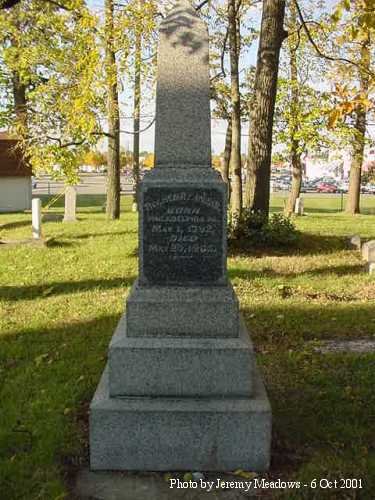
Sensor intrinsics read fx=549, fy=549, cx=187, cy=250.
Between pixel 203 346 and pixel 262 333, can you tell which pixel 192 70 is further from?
Result: pixel 262 333

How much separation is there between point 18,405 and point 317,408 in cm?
243

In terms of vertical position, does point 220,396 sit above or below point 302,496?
above

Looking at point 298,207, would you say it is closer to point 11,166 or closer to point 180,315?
point 11,166

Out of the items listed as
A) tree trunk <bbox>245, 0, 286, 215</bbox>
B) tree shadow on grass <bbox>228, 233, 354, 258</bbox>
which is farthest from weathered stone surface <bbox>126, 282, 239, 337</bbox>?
tree trunk <bbox>245, 0, 286, 215</bbox>

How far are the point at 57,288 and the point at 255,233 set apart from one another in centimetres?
444

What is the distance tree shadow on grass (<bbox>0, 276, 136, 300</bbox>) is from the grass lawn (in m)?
0.02

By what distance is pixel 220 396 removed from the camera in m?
3.79

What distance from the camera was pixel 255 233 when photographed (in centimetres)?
1130

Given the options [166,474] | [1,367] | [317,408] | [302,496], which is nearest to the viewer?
[302,496]

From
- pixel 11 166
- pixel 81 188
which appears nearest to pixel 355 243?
pixel 11 166

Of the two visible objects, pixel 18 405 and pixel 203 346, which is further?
pixel 18 405

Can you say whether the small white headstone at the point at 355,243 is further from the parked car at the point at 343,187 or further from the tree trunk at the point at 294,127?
A: the parked car at the point at 343,187

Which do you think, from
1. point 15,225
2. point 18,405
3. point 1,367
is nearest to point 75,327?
point 1,367

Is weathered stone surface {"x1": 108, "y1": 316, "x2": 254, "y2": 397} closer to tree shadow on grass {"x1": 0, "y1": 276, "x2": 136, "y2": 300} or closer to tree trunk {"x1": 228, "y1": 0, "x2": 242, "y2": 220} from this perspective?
tree shadow on grass {"x1": 0, "y1": 276, "x2": 136, "y2": 300}
